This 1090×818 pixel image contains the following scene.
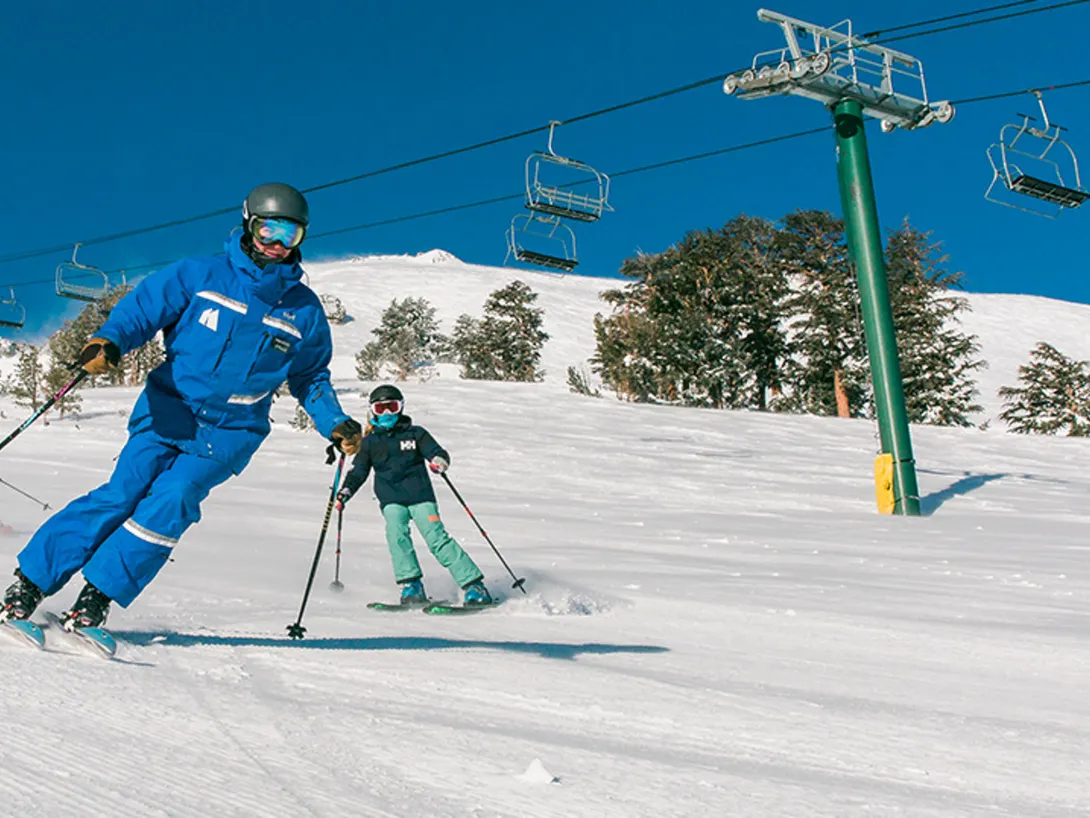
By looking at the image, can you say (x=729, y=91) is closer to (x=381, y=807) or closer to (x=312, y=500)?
(x=312, y=500)

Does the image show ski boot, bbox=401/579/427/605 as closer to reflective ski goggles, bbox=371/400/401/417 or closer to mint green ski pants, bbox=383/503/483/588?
mint green ski pants, bbox=383/503/483/588

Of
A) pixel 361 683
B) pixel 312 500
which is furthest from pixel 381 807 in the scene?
pixel 312 500

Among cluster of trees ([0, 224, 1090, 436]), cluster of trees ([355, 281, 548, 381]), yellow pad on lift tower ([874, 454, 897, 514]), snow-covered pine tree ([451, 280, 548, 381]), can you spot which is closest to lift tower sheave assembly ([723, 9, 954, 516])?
yellow pad on lift tower ([874, 454, 897, 514])

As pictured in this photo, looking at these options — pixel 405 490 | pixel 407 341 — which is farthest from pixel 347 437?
pixel 407 341

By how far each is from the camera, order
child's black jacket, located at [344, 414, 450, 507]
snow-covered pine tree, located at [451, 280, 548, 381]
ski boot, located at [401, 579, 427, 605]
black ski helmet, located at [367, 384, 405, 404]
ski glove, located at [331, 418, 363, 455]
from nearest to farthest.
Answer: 1. ski glove, located at [331, 418, 363, 455]
2. ski boot, located at [401, 579, 427, 605]
3. child's black jacket, located at [344, 414, 450, 507]
4. black ski helmet, located at [367, 384, 405, 404]
5. snow-covered pine tree, located at [451, 280, 548, 381]

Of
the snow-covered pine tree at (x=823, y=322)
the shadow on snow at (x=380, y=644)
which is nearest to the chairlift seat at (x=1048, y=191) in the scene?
the shadow on snow at (x=380, y=644)

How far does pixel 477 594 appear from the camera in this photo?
7.10 m

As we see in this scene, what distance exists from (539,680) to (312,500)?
992 centimetres

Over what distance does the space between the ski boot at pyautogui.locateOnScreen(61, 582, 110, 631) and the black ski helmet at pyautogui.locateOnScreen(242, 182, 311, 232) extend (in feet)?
4.91

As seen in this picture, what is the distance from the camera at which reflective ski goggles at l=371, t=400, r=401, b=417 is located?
776 centimetres

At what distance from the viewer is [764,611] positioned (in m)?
6.14

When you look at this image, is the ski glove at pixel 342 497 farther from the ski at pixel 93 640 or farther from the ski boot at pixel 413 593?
the ski at pixel 93 640

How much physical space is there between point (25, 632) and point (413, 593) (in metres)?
3.95

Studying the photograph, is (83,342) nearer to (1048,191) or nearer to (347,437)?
(1048,191)
